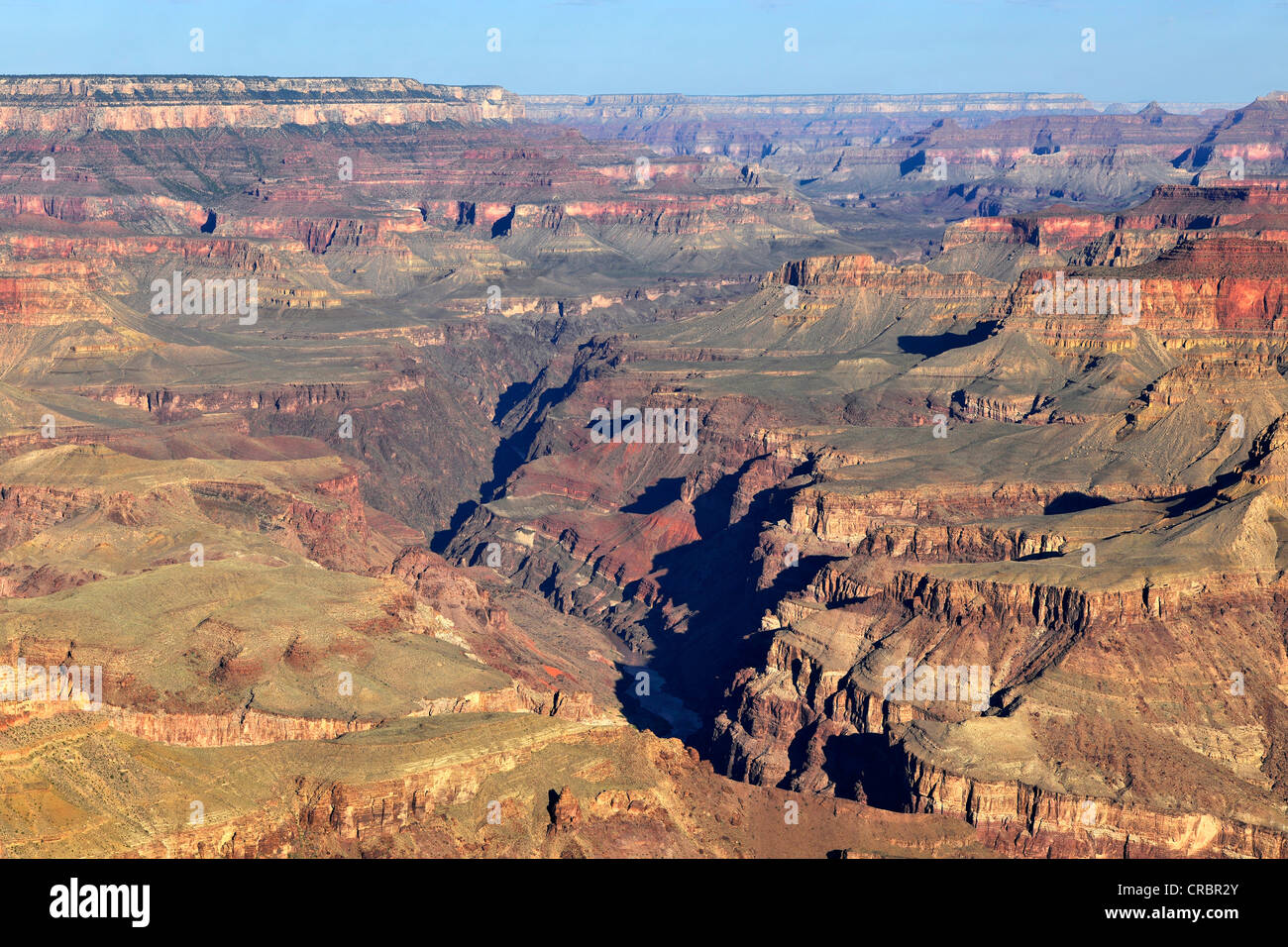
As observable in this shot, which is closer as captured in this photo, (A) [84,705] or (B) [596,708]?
(A) [84,705]

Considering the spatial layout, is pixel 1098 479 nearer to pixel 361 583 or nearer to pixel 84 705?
pixel 361 583

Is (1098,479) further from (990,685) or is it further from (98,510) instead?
(98,510)

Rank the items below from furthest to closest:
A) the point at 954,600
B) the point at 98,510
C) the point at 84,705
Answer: the point at 98,510 → the point at 954,600 → the point at 84,705

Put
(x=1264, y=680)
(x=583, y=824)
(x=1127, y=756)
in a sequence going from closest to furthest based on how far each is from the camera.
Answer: (x=583, y=824), (x=1127, y=756), (x=1264, y=680)

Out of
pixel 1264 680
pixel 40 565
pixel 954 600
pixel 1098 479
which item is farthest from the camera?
pixel 1098 479

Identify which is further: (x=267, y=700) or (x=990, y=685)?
(x=990, y=685)

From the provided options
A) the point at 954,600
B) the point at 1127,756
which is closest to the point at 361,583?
the point at 954,600

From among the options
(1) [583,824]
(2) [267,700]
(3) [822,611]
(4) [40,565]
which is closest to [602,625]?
(3) [822,611]

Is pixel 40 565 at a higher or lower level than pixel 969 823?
higher

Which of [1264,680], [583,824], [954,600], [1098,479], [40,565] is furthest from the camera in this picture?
[1098,479]
